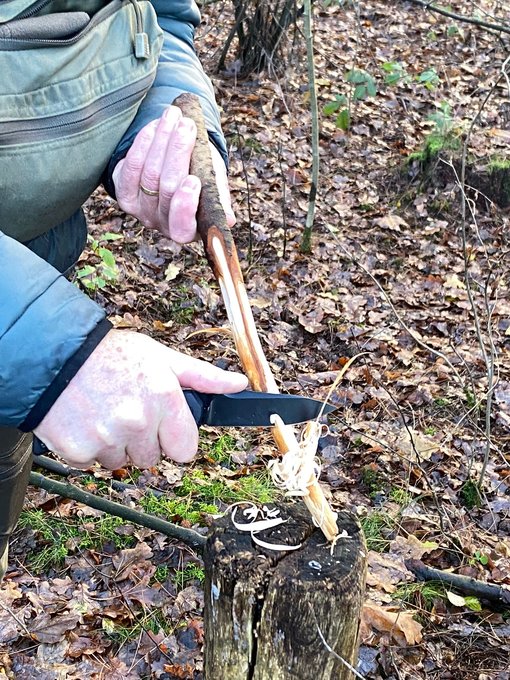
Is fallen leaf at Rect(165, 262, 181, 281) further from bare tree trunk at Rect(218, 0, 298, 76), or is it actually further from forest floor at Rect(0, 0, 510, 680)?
bare tree trunk at Rect(218, 0, 298, 76)

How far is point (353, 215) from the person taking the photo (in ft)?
22.0

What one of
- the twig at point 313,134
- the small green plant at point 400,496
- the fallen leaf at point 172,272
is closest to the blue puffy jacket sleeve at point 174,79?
the small green plant at point 400,496

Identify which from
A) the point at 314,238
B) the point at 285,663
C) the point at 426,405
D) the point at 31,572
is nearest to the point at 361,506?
the point at 426,405

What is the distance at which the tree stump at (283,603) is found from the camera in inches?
67.0

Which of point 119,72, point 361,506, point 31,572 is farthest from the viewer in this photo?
point 361,506

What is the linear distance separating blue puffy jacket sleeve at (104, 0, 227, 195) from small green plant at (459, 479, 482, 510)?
2247mm

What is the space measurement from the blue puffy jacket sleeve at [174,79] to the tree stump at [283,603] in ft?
4.02

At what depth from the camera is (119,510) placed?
133 inches

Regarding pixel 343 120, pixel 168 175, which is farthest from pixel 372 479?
pixel 343 120

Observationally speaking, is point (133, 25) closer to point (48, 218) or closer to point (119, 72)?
point (119, 72)

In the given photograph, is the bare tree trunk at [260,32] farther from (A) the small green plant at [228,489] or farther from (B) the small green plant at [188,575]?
(B) the small green plant at [188,575]

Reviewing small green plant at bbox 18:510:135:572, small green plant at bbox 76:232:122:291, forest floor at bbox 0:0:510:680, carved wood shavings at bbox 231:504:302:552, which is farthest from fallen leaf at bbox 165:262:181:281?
carved wood shavings at bbox 231:504:302:552

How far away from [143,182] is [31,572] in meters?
1.97

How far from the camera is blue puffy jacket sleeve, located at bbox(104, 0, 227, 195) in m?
2.30
